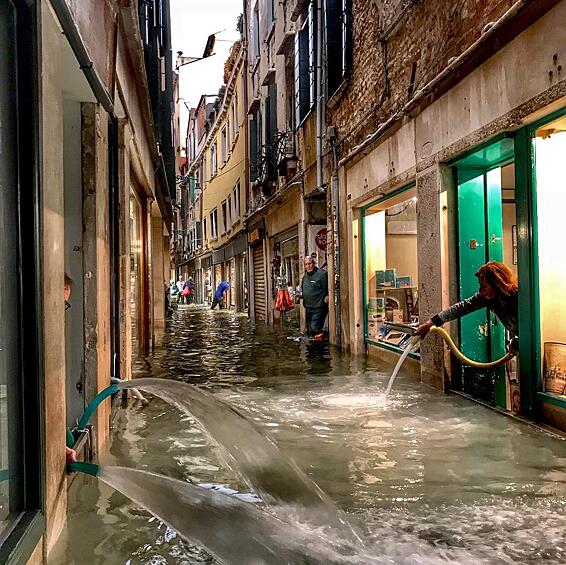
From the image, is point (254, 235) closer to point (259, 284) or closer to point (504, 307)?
point (259, 284)

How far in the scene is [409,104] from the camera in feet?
25.3

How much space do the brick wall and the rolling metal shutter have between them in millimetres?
9922

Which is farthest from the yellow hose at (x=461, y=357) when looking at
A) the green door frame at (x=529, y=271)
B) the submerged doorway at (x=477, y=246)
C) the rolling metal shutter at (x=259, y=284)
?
the rolling metal shutter at (x=259, y=284)

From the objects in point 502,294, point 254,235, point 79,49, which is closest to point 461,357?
point 502,294

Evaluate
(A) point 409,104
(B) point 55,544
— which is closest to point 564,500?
(B) point 55,544

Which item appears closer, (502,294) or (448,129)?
(502,294)

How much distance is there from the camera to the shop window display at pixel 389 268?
987cm

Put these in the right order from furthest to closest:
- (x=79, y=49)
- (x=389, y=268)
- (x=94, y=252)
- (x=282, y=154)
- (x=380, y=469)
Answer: (x=282, y=154) < (x=389, y=268) < (x=94, y=252) < (x=380, y=469) < (x=79, y=49)

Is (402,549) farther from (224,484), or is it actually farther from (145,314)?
(145,314)

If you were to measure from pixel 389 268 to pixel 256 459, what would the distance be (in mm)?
7075

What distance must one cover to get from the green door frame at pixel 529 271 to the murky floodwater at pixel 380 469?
361mm

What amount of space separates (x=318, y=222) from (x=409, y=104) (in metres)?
6.79

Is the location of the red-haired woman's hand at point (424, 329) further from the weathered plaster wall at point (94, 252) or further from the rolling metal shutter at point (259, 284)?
the rolling metal shutter at point (259, 284)

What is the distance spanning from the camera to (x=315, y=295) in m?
13.1
